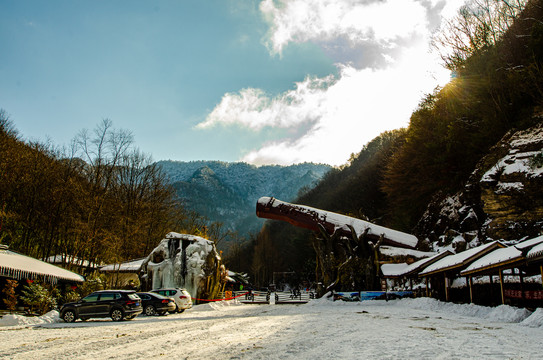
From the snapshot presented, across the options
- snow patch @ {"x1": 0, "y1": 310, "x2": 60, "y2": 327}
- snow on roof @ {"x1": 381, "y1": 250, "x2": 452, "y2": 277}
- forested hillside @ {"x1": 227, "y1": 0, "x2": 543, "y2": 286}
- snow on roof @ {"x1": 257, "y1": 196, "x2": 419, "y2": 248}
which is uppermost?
forested hillside @ {"x1": 227, "y1": 0, "x2": 543, "y2": 286}

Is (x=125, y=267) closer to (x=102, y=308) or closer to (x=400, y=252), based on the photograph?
(x=102, y=308)

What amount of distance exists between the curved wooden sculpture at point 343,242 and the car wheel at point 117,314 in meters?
14.6

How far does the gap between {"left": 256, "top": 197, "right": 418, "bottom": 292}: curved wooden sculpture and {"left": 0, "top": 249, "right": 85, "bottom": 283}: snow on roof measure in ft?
Answer: 49.7

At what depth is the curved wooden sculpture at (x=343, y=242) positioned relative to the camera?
26844 mm

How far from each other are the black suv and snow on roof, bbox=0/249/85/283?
2.11 m

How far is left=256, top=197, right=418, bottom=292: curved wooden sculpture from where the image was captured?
26.8m

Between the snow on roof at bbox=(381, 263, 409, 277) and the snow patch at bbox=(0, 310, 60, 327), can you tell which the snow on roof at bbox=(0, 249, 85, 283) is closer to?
the snow patch at bbox=(0, 310, 60, 327)

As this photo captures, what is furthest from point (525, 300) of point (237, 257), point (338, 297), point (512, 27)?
point (237, 257)

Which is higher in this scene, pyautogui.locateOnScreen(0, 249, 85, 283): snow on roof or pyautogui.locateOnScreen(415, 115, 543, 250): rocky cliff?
pyautogui.locateOnScreen(415, 115, 543, 250): rocky cliff

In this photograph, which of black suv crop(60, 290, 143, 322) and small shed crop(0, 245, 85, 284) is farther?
black suv crop(60, 290, 143, 322)

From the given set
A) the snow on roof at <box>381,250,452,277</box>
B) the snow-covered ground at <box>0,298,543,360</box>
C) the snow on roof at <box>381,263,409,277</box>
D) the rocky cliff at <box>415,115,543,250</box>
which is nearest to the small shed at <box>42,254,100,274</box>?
the snow-covered ground at <box>0,298,543,360</box>

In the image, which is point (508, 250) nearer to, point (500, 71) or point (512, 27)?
point (500, 71)

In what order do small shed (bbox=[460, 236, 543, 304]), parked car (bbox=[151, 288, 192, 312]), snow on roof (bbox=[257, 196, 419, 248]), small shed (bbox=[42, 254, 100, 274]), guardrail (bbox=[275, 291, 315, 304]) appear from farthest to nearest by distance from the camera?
guardrail (bbox=[275, 291, 315, 304]) < snow on roof (bbox=[257, 196, 419, 248]) < small shed (bbox=[42, 254, 100, 274]) < parked car (bbox=[151, 288, 192, 312]) < small shed (bbox=[460, 236, 543, 304])

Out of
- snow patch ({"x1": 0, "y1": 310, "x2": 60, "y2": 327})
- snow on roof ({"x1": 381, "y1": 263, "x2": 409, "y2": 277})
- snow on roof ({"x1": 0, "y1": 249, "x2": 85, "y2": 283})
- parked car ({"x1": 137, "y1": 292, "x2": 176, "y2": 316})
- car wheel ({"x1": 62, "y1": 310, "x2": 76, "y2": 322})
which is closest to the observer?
snow patch ({"x1": 0, "y1": 310, "x2": 60, "y2": 327})
